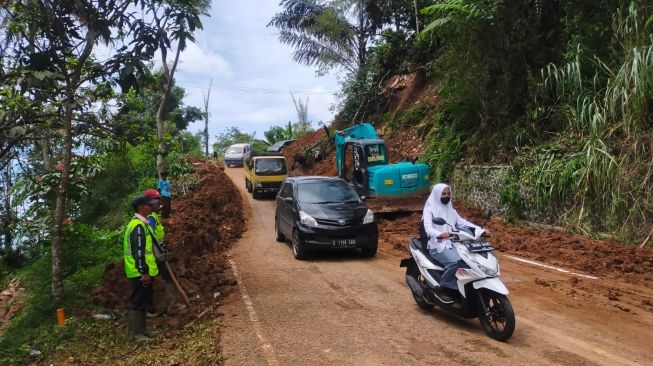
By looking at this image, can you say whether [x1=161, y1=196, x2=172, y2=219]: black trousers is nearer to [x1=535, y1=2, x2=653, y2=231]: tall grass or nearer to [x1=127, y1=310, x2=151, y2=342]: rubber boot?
[x1=127, y1=310, x2=151, y2=342]: rubber boot

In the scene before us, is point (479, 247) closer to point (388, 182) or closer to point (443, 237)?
point (443, 237)

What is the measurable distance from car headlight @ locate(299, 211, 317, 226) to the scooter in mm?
4099

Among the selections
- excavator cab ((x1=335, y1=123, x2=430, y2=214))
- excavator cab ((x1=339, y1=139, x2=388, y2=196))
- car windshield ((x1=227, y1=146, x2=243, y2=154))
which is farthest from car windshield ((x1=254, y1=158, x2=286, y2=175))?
car windshield ((x1=227, y1=146, x2=243, y2=154))

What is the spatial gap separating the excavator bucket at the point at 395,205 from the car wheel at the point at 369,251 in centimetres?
454

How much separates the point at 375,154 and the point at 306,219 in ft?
21.6

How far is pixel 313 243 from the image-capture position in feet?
33.9

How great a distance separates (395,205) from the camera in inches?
612

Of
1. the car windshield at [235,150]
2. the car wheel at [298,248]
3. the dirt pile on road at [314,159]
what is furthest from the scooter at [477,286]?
the car windshield at [235,150]

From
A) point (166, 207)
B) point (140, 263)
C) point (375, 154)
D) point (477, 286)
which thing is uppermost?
point (375, 154)

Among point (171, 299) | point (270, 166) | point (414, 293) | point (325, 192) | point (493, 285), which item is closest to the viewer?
point (493, 285)

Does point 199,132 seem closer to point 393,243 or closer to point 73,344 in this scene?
point 393,243

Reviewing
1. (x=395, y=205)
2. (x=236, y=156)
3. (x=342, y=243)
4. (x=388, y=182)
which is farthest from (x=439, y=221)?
(x=236, y=156)

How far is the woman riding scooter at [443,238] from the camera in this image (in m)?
6.16

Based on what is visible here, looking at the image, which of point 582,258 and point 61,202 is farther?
point 582,258
